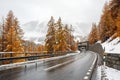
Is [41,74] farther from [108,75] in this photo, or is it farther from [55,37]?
[55,37]

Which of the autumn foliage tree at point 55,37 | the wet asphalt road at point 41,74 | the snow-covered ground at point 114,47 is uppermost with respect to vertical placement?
the autumn foliage tree at point 55,37

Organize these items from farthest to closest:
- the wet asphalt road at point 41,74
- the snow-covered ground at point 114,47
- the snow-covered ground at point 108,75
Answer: the snow-covered ground at point 114,47, the snow-covered ground at point 108,75, the wet asphalt road at point 41,74

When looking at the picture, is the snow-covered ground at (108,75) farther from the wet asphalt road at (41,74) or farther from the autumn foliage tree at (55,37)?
the autumn foliage tree at (55,37)

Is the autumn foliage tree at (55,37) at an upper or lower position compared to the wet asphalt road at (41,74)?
upper

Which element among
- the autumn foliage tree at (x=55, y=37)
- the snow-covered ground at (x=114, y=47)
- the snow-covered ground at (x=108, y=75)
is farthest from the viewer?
the autumn foliage tree at (x=55, y=37)

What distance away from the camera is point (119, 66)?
17.4m

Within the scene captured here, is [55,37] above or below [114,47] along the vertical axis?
above

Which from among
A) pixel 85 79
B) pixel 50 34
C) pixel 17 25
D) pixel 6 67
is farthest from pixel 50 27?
pixel 85 79

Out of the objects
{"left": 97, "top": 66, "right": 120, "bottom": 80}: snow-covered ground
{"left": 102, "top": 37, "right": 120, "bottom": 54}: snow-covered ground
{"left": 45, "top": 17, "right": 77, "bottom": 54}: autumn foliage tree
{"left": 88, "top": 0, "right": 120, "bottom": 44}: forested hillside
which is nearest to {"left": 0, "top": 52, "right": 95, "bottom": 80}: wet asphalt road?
{"left": 97, "top": 66, "right": 120, "bottom": 80}: snow-covered ground

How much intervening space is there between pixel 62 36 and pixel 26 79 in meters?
66.9

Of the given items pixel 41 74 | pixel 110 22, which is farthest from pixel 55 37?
pixel 41 74

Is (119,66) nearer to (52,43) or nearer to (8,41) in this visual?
(8,41)

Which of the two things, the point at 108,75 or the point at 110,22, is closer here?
the point at 108,75

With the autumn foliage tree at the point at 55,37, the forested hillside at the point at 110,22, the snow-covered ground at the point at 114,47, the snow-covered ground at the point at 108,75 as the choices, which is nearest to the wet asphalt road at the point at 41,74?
the snow-covered ground at the point at 108,75
